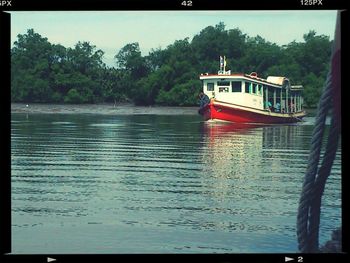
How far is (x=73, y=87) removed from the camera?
6.00 meters

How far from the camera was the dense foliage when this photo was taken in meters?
5.42

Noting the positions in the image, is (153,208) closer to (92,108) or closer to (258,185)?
(92,108)

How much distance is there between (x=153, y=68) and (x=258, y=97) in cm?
596

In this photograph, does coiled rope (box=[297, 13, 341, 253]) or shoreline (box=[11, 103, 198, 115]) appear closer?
coiled rope (box=[297, 13, 341, 253])

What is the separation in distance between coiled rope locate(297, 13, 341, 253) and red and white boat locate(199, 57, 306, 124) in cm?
280

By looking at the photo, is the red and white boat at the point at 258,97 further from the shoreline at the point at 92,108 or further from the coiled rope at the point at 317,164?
the coiled rope at the point at 317,164

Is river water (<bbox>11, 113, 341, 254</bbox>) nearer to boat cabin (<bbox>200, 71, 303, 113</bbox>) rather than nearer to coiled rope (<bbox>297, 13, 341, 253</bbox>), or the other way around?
boat cabin (<bbox>200, 71, 303, 113</bbox>)

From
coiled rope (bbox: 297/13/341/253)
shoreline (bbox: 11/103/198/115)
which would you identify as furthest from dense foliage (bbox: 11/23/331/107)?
coiled rope (bbox: 297/13/341/253)
